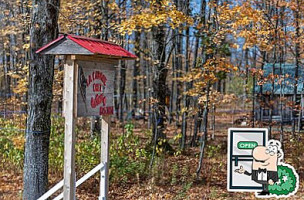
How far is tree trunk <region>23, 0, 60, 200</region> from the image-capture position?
5.86 meters

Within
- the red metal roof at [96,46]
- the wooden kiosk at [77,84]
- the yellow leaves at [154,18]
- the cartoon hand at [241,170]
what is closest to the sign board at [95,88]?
the wooden kiosk at [77,84]

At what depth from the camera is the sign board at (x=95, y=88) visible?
14.3ft

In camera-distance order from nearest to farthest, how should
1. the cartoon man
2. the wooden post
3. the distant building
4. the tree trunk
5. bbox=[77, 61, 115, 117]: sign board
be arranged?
1. the wooden post
2. bbox=[77, 61, 115, 117]: sign board
3. the cartoon man
4. the tree trunk
5. the distant building

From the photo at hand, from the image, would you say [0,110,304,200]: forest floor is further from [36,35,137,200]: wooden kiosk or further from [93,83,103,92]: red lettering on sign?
[93,83,103,92]: red lettering on sign

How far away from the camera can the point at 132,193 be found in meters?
7.73

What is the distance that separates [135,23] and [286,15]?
5821 millimetres

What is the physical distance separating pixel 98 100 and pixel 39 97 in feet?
5.54

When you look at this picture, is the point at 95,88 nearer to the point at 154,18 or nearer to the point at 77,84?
the point at 77,84

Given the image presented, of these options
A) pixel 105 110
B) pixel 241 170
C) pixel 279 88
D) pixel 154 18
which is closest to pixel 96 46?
pixel 105 110

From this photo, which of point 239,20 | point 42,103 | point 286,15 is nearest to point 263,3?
point 286,15

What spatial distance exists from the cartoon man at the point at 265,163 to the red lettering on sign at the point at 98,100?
7.24ft

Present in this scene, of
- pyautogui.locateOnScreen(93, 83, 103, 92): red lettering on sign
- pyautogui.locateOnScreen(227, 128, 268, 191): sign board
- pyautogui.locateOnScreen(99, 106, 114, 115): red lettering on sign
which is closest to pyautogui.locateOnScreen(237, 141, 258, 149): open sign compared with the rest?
pyautogui.locateOnScreen(227, 128, 268, 191): sign board

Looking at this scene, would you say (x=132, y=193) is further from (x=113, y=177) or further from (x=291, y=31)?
(x=291, y=31)

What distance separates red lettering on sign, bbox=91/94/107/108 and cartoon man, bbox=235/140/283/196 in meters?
2.21
